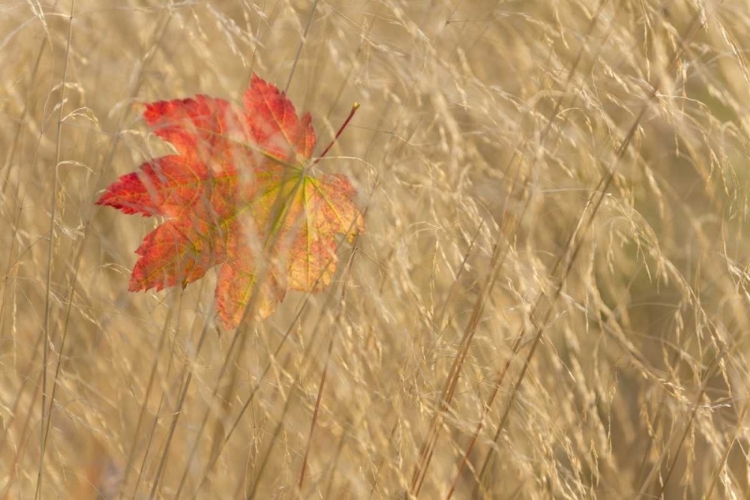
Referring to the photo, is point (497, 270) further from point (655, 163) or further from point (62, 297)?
point (655, 163)

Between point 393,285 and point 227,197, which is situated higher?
point 227,197

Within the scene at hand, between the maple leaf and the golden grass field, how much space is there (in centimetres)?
4

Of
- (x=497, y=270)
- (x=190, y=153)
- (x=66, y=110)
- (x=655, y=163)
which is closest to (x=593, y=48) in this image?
(x=497, y=270)

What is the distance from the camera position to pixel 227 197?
0.98 m

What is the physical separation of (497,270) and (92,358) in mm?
492

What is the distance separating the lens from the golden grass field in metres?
0.96

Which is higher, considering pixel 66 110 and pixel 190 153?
pixel 190 153

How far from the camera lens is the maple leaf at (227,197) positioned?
3.06 ft

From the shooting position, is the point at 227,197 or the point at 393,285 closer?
the point at 227,197

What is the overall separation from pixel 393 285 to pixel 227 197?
0.29m

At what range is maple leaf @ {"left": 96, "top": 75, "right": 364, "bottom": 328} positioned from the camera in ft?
3.06

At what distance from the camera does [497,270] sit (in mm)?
912

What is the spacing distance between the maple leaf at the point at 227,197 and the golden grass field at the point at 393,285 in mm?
39

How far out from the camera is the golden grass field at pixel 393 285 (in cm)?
96
